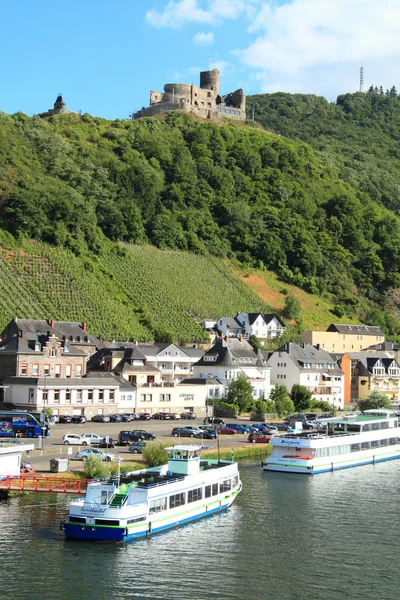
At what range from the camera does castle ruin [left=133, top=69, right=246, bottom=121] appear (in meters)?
184

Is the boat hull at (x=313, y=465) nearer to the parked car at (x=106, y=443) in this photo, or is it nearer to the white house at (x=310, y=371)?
the parked car at (x=106, y=443)

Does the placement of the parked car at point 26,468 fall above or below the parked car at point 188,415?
below

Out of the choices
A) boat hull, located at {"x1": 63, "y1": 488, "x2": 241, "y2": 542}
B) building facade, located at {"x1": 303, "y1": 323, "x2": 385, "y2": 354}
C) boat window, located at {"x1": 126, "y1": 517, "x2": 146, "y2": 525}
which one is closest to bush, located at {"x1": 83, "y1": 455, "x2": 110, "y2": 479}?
boat hull, located at {"x1": 63, "y1": 488, "x2": 241, "y2": 542}

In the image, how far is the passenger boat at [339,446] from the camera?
2434 inches

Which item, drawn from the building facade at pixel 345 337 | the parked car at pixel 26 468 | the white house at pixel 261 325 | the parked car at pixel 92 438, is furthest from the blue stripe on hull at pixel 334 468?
the building facade at pixel 345 337

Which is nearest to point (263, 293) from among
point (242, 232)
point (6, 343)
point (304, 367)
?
point (242, 232)

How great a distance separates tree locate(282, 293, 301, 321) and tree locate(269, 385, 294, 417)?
116 ft

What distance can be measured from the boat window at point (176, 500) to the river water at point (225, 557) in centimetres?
119

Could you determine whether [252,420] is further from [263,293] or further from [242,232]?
[242,232]

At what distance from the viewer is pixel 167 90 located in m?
190

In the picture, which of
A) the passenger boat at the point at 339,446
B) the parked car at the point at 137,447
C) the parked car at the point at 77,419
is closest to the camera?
the parked car at the point at 137,447

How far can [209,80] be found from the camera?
641ft

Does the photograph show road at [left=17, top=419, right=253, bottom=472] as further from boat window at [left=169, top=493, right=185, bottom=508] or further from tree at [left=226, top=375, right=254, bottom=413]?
boat window at [left=169, top=493, right=185, bottom=508]

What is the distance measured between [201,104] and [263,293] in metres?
68.2
